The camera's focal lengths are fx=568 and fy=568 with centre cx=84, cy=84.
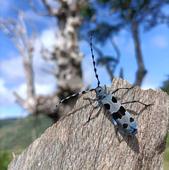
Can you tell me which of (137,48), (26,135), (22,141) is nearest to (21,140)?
(22,141)

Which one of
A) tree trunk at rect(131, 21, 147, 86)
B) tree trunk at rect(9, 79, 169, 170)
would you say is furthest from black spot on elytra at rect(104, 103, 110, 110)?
tree trunk at rect(131, 21, 147, 86)

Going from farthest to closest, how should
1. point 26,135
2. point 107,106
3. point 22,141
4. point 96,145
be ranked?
point 26,135 → point 22,141 → point 107,106 → point 96,145

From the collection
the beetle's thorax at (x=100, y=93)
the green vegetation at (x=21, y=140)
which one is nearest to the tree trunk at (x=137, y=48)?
the green vegetation at (x=21, y=140)

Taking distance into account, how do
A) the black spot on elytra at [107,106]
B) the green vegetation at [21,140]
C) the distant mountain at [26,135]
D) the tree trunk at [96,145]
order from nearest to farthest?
1. the tree trunk at [96,145]
2. the black spot on elytra at [107,106]
3. the green vegetation at [21,140]
4. the distant mountain at [26,135]

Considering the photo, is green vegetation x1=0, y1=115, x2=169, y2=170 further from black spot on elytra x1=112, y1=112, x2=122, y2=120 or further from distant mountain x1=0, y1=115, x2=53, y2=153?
black spot on elytra x1=112, y1=112, x2=122, y2=120

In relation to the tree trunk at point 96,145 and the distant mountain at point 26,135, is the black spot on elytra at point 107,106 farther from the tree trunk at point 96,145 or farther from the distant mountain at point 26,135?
the distant mountain at point 26,135

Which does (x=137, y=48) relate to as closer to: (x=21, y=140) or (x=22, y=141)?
(x=22, y=141)

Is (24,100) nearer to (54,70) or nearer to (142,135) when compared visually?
(54,70)

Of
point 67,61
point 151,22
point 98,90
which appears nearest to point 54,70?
point 67,61
